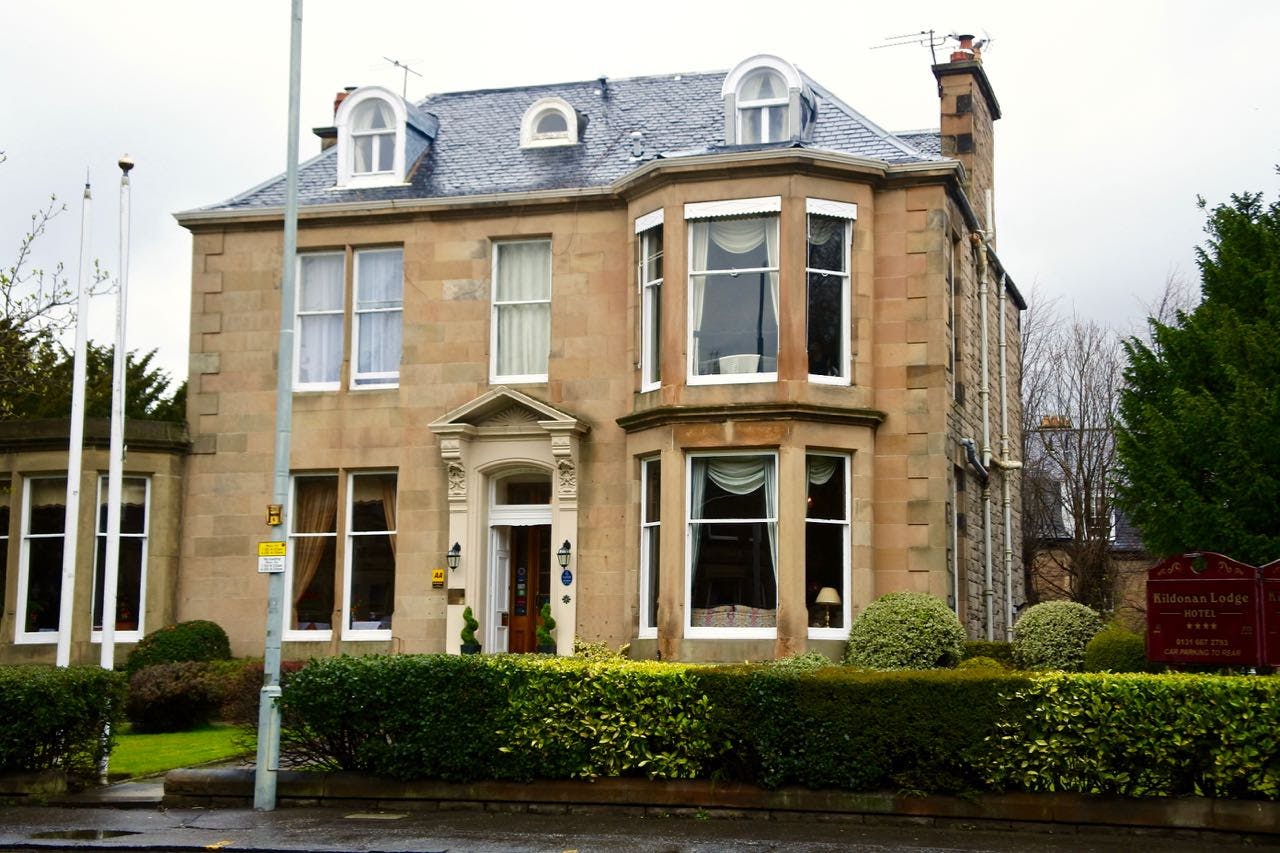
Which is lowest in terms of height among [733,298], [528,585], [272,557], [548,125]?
[528,585]

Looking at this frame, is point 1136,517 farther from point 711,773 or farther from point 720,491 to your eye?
point 711,773

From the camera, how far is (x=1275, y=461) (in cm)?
1789

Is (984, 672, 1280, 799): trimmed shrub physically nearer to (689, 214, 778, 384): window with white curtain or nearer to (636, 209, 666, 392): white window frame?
(689, 214, 778, 384): window with white curtain

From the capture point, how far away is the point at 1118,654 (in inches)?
669

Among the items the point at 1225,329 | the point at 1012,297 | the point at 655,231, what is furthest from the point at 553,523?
the point at 1012,297

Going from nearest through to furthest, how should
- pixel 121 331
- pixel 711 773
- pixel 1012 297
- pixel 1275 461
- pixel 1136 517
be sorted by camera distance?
1. pixel 711 773
2. pixel 1275 461
3. pixel 1136 517
4. pixel 121 331
5. pixel 1012 297

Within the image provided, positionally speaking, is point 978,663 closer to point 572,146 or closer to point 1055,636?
point 1055,636

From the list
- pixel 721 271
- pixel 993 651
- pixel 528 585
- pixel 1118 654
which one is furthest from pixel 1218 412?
pixel 528 585

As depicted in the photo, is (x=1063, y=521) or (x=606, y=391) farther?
(x=1063, y=521)

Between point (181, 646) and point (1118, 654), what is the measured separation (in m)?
13.8

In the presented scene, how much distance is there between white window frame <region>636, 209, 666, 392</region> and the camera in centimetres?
2280

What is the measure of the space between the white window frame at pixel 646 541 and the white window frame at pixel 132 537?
826cm

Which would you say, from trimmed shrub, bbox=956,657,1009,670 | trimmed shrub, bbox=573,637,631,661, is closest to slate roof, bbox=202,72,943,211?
trimmed shrub, bbox=573,637,631,661

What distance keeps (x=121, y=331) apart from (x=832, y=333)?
1030cm
